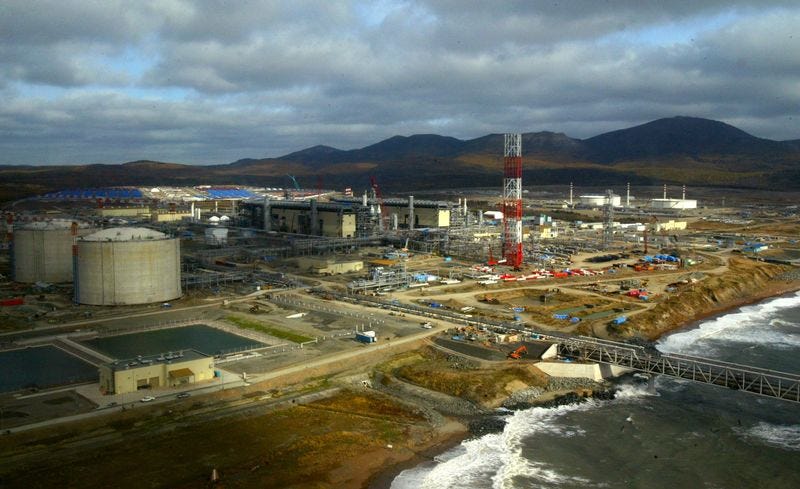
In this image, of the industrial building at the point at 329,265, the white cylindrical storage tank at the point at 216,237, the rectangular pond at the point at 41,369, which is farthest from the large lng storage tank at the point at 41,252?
the white cylindrical storage tank at the point at 216,237

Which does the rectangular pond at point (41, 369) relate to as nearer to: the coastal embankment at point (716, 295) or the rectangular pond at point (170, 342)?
the rectangular pond at point (170, 342)

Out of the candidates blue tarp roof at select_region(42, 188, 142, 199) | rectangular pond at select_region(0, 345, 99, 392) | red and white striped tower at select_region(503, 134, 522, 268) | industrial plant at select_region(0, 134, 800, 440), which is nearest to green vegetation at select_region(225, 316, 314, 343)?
industrial plant at select_region(0, 134, 800, 440)

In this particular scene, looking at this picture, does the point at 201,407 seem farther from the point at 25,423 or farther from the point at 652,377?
the point at 652,377

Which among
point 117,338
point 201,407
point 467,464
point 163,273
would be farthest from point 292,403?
point 163,273

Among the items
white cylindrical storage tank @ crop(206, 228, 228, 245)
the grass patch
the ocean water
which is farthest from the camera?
white cylindrical storage tank @ crop(206, 228, 228, 245)

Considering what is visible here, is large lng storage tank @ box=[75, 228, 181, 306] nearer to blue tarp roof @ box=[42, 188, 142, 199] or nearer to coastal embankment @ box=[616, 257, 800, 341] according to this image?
coastal embankment @ box=[616, 257, 800, 341]

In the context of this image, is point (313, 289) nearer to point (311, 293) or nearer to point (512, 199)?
point (311, 293)
